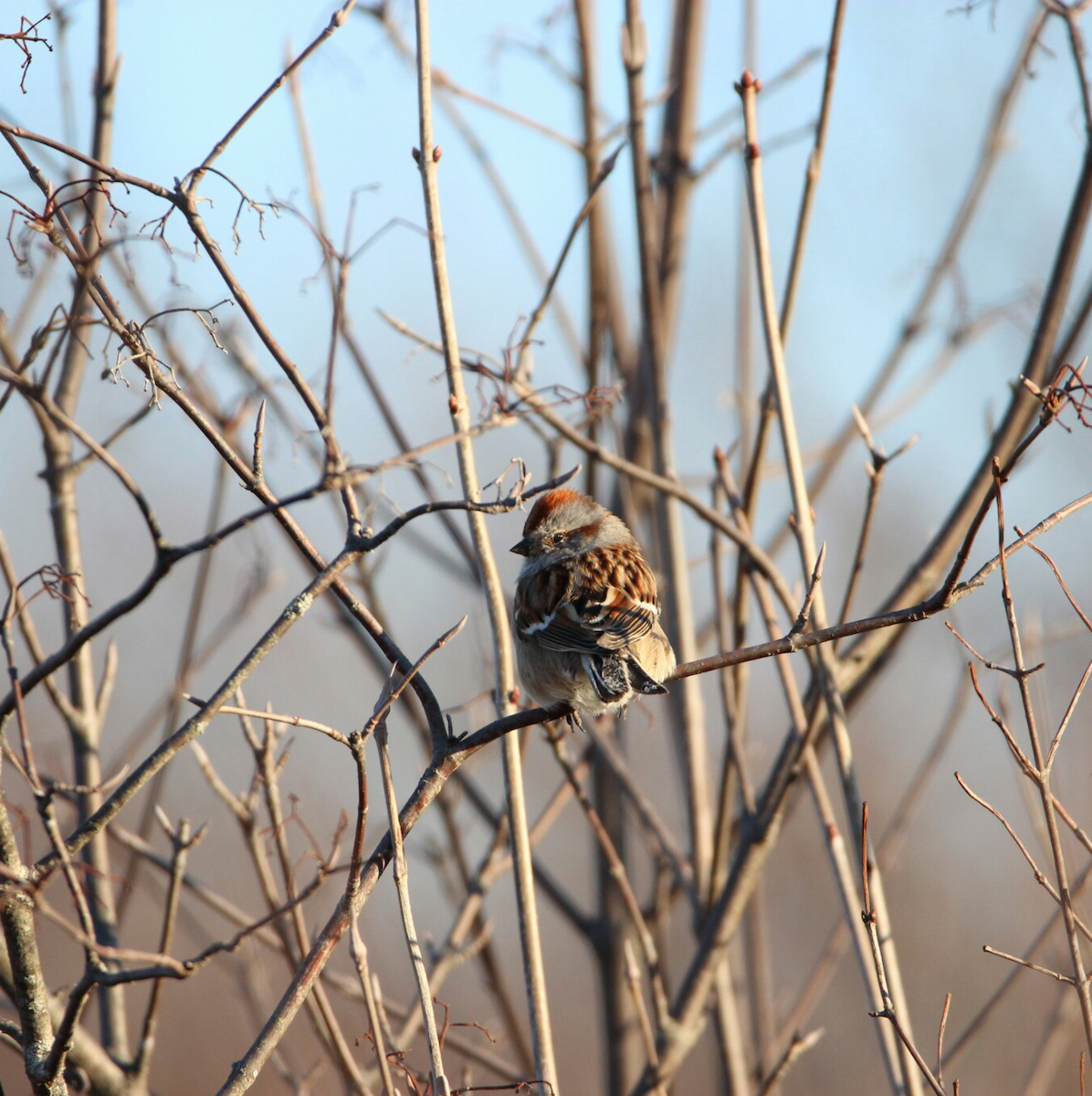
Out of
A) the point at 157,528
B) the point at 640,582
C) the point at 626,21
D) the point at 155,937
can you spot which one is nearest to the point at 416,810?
the point at 157,528

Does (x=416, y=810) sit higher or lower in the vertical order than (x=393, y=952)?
lower

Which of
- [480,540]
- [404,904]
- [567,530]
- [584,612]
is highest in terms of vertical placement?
[567,530]

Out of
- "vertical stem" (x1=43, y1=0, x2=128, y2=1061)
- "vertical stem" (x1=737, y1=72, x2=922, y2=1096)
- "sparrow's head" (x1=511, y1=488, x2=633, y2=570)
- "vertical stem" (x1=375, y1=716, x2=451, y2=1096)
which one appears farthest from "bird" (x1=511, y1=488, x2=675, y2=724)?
"vertical stem" (x1=43, y1=0, x2=128, y2=1061)

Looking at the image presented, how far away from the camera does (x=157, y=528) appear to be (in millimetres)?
1399

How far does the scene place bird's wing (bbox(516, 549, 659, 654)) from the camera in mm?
2658

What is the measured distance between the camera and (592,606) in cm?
276

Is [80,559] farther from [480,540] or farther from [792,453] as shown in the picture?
[792,453]

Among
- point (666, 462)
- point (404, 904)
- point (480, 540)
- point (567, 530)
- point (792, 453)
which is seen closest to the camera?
point (404, 904)

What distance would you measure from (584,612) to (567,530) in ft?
2.00

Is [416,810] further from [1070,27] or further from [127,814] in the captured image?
[127,814]

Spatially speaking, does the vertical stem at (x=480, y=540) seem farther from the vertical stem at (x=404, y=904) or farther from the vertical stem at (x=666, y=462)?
the vertical stem at (x=666, y=462)

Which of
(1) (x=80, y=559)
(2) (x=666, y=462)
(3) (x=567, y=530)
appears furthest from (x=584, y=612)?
(1) (x=80, y=559)

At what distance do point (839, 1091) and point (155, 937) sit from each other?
4737 mm

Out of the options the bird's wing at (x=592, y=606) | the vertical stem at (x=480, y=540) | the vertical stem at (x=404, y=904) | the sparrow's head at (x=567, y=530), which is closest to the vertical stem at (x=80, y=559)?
the vertical stem at (x=480, y=540)
